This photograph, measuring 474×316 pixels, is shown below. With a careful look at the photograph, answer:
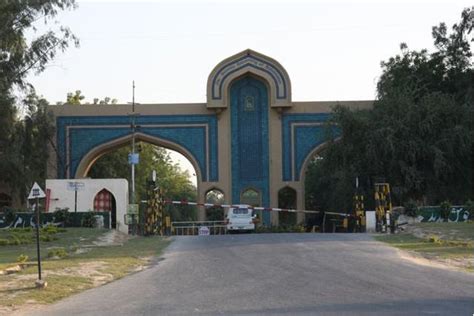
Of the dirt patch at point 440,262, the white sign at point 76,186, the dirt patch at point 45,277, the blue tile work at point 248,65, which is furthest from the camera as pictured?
the blue tile work at point 248,65

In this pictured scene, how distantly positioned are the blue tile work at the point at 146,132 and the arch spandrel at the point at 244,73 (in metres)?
1.57

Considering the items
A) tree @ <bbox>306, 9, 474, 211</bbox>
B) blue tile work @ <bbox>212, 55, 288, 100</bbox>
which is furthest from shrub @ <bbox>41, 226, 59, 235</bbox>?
blue tile work @ <bbox>212, 55, 288, 100</bbox>

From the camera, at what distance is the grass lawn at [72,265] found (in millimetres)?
14088

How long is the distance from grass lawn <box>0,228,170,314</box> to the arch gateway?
2091 cm

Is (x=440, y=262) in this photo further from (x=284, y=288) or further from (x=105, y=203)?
(x=105, y=203)

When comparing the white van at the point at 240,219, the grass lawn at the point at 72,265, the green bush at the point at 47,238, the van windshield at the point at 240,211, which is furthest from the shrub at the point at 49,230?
the van windshield at the point at 240,211

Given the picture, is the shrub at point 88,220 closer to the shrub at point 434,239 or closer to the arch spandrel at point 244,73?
the shrub at point 434,239

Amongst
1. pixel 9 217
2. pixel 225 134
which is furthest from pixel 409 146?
pixel 9 217

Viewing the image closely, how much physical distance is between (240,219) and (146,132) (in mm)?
11655

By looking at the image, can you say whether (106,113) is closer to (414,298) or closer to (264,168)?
(264,168)

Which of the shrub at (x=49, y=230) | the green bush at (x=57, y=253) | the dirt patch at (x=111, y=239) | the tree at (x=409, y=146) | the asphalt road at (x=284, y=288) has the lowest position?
the asphalt road at (x=284, y=288)

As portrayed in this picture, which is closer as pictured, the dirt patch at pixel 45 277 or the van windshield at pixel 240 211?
the dirt patch at pixel 45 277

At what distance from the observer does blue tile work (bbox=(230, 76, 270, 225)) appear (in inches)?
1944

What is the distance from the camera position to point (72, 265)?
18.3 meters
